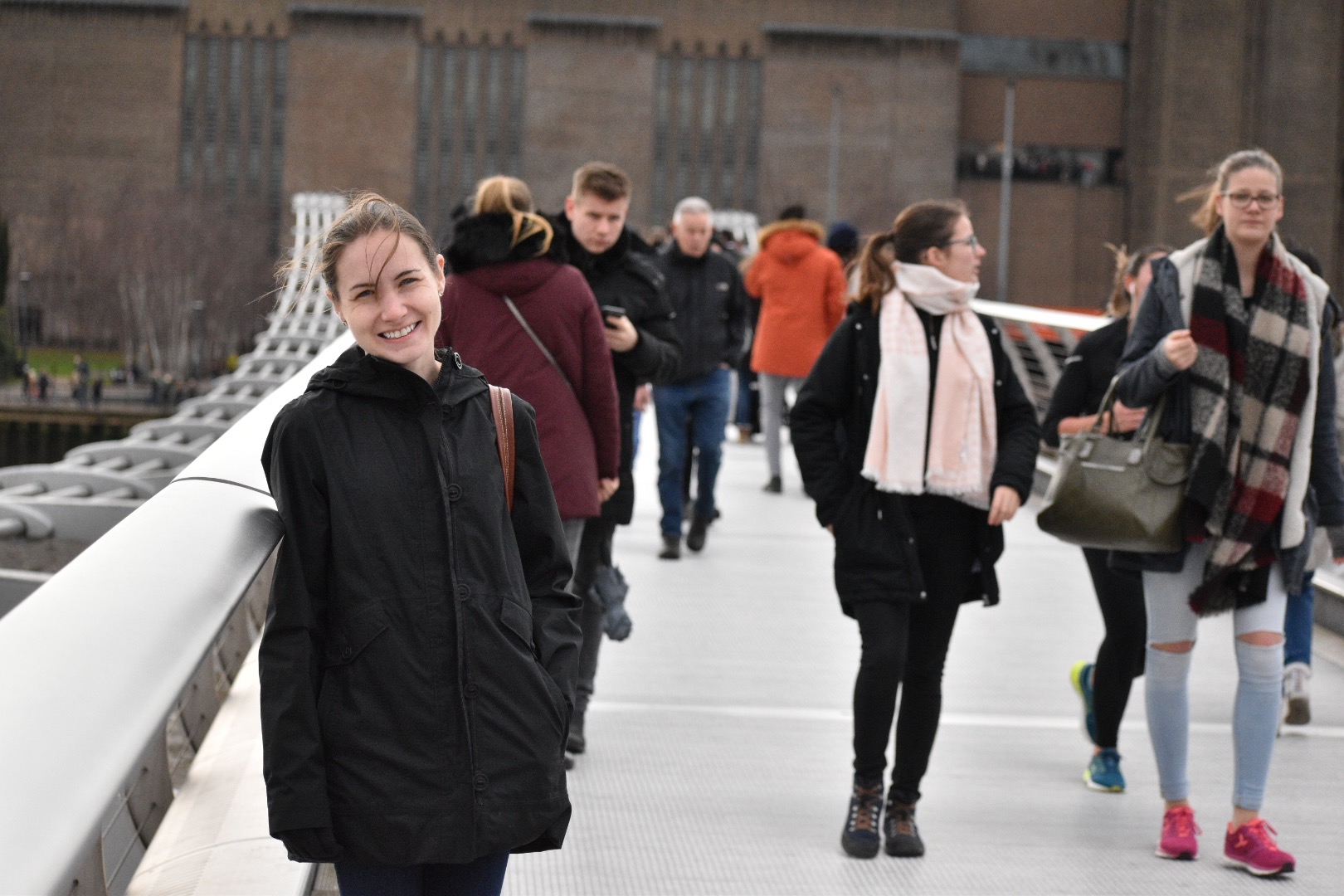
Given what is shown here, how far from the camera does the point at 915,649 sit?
395cm

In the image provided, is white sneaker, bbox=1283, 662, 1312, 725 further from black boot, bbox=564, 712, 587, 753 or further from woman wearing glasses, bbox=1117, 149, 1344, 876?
black boot, bbox=564, 712, 587, 753

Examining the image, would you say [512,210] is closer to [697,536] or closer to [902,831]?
[902,831]

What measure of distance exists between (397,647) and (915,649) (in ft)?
6.95

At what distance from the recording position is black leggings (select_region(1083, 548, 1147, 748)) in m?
4.45

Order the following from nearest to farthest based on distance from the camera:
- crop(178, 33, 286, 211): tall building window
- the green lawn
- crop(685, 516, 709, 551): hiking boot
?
crop(685, 516, 709, 551): hiking boot
the green lawn
crop(178, 33, 286, 211): tall building window

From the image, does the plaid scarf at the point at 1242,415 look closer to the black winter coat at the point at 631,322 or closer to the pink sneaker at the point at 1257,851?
the pink sneaker at the point at 1257,851

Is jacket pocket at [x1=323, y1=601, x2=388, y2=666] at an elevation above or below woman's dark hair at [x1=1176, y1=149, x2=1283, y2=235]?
below

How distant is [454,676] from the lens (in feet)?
6.66

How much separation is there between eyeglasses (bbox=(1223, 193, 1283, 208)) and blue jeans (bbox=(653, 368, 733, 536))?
4.17 metres

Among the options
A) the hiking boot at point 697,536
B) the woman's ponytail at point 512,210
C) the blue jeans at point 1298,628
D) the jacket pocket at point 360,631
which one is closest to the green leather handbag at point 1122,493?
the woman's ponytail at point 512,210

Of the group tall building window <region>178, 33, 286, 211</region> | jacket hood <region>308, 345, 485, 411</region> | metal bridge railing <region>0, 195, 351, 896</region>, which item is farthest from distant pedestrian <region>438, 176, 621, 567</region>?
tall building window <region>178, 33, 286, 211</region>

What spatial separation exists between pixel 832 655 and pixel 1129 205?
218ft

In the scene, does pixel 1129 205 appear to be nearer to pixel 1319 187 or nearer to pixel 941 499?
pixel 1319 187

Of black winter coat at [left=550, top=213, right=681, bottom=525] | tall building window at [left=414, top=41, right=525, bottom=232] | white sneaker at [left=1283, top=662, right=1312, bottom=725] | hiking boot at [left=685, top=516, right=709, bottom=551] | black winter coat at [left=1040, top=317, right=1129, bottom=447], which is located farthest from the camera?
tall building window at [left=414, top=41, right=525, bottom=232]
